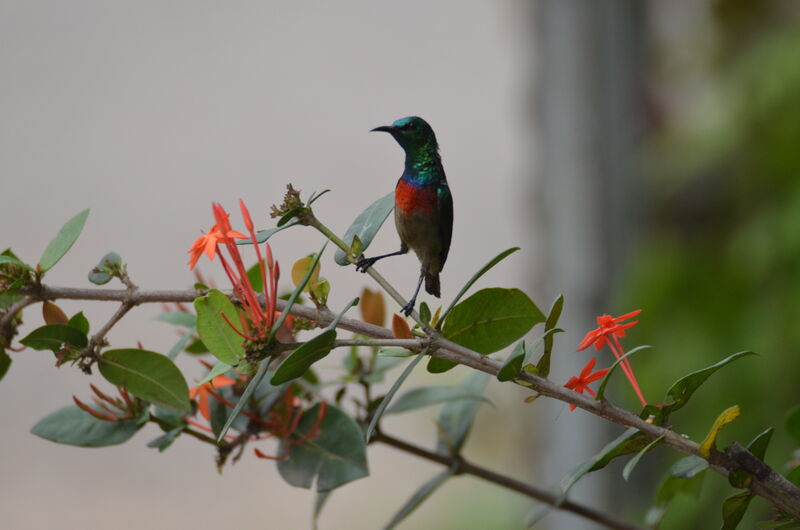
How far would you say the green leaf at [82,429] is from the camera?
54cm

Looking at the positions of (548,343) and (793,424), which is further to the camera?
(793,424)

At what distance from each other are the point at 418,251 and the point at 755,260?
153 centimetres

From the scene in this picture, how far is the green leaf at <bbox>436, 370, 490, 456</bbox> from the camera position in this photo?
0.63 m

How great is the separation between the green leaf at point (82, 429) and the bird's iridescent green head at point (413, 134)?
24 centimetres

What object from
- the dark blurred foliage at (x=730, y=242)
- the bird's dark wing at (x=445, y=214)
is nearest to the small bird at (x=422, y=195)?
the bird's dark wing at (x=445, y=214)

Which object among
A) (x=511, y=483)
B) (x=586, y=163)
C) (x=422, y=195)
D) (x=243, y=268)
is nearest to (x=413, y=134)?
(x=422, y=195)

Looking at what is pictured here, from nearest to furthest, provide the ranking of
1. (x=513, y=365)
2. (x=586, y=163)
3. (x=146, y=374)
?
(x=513, y=365)
(x=146, y=374)
(x=586, y=163)

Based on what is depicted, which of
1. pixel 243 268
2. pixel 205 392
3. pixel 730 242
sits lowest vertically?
pixel 730 242

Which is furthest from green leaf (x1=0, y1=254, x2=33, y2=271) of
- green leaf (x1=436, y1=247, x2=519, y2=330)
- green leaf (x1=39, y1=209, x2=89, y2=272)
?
green leaf (x1=436, y1=247, x2=519, y2=330)

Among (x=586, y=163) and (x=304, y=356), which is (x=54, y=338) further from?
(x=586, y=163)

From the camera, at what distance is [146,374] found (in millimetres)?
470

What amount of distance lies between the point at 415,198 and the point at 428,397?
0.20 metres

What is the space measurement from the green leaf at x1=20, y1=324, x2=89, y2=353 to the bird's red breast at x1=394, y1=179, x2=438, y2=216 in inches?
7.2

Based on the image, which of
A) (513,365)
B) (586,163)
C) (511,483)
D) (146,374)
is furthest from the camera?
(586,163)
